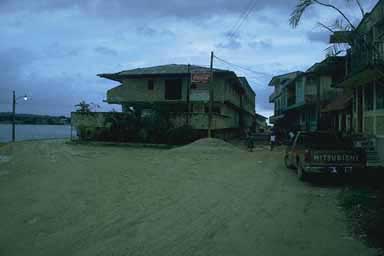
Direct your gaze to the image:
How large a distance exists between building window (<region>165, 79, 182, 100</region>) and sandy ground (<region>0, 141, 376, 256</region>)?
21023mm

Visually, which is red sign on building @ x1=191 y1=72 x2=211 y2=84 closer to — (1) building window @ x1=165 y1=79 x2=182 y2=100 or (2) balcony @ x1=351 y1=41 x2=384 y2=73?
(1) building window @ x1=165 y1=79 x2=182 y2=100

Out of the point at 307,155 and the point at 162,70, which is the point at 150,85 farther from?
the point at 307,155

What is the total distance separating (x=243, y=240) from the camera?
6.27m

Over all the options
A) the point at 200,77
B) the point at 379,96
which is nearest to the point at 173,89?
the point at 200,77

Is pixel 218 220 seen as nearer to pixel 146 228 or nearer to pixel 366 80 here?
pixel 146 228

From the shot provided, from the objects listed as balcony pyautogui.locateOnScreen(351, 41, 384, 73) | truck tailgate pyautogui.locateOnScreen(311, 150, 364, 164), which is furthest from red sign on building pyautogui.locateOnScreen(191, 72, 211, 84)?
truck tailgate pyautogui.locateOnScreen(311, 150, 364, 164)

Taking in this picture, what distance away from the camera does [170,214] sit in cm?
805

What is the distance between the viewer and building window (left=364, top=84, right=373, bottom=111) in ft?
57.3

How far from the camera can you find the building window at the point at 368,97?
17.5 metres

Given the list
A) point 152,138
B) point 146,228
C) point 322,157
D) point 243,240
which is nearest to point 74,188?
point 146,228

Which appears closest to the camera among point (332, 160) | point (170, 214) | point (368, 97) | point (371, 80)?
point (170, 214)

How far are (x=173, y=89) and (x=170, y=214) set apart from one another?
91.5 ft

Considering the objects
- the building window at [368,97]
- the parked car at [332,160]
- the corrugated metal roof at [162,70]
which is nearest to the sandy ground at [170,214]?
the parked car at [332,160]

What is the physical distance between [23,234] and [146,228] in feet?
7.63
